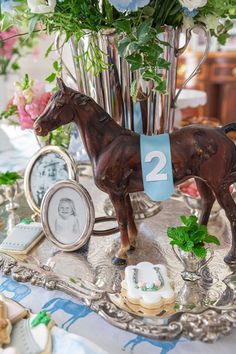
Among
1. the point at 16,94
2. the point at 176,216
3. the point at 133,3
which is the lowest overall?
the point at 176,216

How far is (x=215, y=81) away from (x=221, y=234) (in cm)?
224

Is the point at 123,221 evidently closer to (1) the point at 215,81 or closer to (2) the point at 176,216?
(2) the point at 176,216

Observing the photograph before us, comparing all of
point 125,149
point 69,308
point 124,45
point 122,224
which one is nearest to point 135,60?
point 124,45

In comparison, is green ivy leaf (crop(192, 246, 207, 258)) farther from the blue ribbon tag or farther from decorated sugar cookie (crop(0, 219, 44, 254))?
decorated sugar cookie (crop(0, 219, 44, 254))

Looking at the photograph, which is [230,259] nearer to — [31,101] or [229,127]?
[229,127]

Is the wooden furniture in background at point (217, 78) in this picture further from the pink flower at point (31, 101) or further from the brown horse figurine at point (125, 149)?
the brown horse figurine at point (125, 149)

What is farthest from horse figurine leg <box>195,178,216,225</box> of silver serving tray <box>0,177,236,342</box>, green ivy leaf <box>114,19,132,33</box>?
green ivy leaf <box>114,19,132,33</box>

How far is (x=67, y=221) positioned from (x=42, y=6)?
12.6 inches

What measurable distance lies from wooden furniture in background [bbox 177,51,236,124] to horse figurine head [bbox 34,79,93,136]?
7.03ft

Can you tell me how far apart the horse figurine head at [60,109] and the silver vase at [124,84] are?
10 cm

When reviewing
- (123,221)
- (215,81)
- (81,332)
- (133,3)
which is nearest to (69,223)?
(123,221)

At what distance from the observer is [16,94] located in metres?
0.87

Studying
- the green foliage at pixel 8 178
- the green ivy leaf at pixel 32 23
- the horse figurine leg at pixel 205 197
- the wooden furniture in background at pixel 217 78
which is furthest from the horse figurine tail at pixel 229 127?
the wooden furniture in background at pixel 217 78

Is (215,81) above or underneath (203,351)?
underneath
